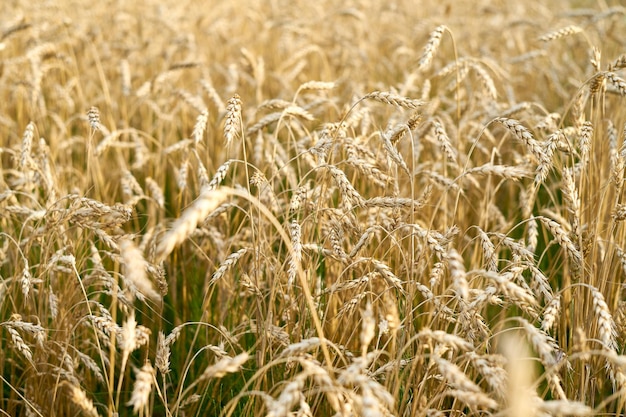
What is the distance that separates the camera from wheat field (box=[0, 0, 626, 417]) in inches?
63.3

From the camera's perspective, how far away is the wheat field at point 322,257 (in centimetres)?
161

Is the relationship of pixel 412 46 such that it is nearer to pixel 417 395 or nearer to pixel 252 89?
pixel 252 89

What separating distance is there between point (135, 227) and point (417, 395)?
204 cm

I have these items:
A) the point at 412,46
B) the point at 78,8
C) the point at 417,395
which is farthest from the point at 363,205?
the point at 78,8

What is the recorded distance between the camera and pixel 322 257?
2.63 metres

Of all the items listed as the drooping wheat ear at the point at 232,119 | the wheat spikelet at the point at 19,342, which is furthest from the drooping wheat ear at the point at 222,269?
the wheat spikelet at the point at 19,342

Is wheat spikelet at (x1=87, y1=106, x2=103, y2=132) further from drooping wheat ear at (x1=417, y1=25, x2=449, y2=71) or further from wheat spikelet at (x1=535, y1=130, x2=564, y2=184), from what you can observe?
wheat spikelet at (x1=535, y1=130, x2=564, y2=184)

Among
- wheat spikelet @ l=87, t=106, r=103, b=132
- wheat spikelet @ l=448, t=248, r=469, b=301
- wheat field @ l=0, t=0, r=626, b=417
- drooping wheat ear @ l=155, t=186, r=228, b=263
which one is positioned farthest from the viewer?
wheat spikelet @ l=87, t=106, r=103, b=132

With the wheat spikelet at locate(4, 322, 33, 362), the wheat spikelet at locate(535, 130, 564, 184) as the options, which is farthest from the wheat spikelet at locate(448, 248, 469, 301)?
the wheat spikelet at locate(4, 322, 33, 362)

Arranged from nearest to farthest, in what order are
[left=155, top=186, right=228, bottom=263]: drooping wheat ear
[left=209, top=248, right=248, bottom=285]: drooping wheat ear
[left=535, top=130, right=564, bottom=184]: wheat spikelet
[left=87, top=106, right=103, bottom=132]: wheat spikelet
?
[left=155, top=186, right=228, bottom=263]: drooping wheat ear < [left=209, top=248, right=248, bottom=285]: drooping wheat ear < [left=535, top=130, right=564, bottom=184]: wheat spikelet < [left=87, top=106, right=103, bottom=132]: wheat spikelet

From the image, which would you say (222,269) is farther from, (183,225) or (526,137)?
(526,137)

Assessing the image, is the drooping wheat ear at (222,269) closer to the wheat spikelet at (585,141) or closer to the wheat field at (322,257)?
the wheat field at (322,257)

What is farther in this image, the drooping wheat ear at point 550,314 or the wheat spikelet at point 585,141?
the wheat spikelet at point 585,141

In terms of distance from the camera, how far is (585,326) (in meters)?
2.15
